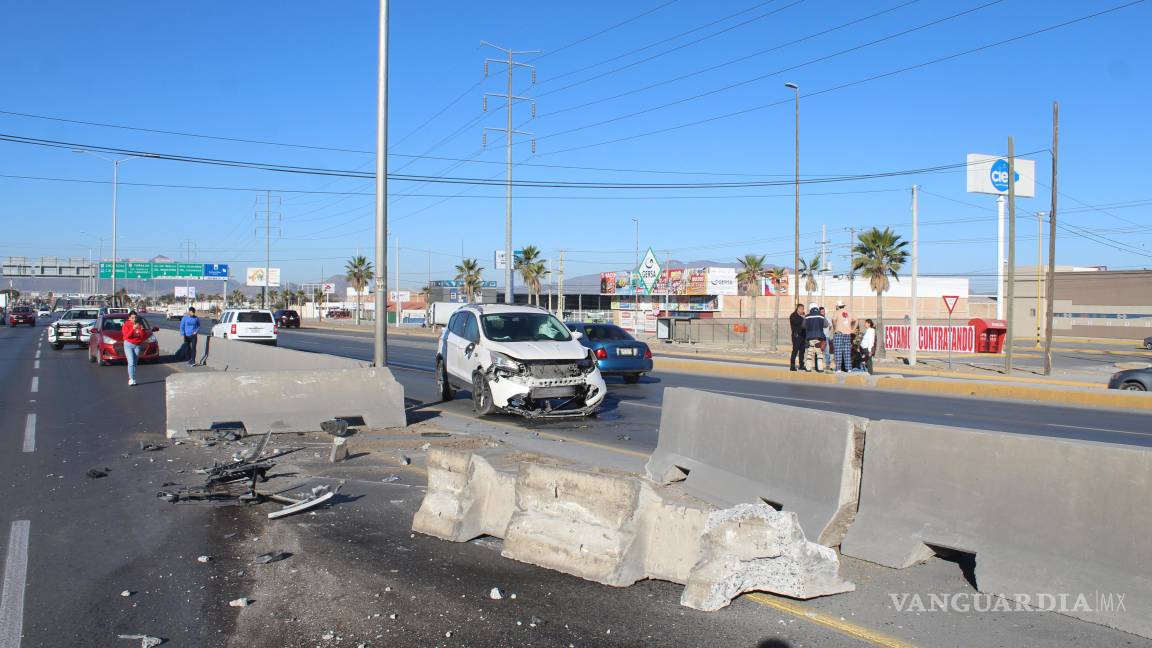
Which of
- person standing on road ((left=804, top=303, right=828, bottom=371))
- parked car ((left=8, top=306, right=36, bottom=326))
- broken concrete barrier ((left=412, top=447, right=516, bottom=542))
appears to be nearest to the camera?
broken concrete barrier ((left=412, top=447, right=516, bottom=542))

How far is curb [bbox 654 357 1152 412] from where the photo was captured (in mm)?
18688

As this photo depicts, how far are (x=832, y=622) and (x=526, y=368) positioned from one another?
28.9 ft

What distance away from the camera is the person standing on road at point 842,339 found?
22311 mm

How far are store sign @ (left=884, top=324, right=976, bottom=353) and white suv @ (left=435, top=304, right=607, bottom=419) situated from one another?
3087 cm

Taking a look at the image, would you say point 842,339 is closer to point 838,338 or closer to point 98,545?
point 838,338

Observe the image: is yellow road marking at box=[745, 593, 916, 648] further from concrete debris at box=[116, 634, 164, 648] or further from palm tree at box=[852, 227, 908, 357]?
palm tree at box=[852, 227, 908, 357]

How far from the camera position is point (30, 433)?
12.3m

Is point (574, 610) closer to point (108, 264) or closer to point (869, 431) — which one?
point (869, 431)

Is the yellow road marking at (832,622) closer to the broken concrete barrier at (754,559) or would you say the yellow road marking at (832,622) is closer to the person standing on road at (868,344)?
the broken concrete barrier at (754,559)

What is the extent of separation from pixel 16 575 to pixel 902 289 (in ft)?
343

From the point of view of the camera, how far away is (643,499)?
17.7ft

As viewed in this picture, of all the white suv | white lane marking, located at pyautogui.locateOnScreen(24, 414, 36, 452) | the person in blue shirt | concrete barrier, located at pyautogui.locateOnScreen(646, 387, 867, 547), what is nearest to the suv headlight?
the white suv

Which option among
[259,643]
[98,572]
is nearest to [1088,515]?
[259,643]

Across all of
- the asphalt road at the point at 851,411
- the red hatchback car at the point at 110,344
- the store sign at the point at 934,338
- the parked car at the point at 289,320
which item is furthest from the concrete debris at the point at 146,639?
the parked car at the point at 289,320
